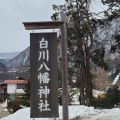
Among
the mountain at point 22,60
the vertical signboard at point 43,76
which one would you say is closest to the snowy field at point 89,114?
the vertical signboard at point 43,76

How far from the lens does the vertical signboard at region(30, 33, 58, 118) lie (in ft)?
28.0

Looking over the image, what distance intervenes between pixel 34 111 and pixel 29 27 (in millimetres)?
2217

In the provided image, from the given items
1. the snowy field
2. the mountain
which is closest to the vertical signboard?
the snowy field

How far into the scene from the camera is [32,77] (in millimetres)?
8641

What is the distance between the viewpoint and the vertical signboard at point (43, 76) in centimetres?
855

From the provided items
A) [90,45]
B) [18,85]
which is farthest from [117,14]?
[18,85]

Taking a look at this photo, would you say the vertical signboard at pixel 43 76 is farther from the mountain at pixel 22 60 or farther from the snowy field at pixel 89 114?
the mountain at pixel 22 60

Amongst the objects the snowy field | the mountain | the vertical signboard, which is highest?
the mountain

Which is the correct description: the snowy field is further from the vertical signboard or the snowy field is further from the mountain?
the mountain

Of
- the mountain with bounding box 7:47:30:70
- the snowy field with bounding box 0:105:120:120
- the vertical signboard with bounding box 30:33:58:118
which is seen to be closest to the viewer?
the vertical signboard with bounding box 30:33:58:118

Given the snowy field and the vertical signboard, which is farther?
the snowy field

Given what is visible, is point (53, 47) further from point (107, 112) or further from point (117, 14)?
point (117, 14)

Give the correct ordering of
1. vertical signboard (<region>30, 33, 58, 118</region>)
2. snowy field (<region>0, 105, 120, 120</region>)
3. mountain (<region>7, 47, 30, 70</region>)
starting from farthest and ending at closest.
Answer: mountain (<region>7, 47, 30, 70</region>)
snowy field (<region>0, 105, 120, 120</region>)
vertical signboard (<region>30, 33, 58, 118</region>)

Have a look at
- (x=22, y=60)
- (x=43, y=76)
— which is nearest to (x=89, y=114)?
(x=43, y=76)
